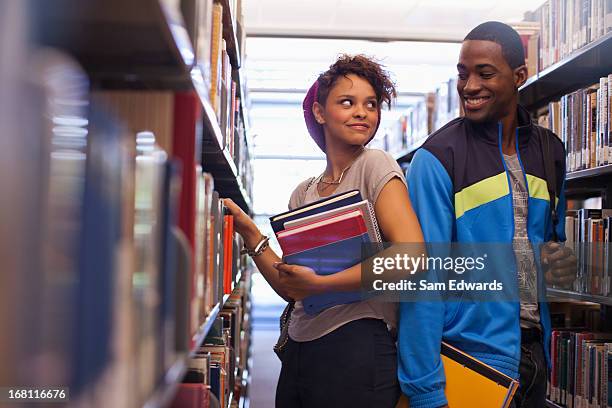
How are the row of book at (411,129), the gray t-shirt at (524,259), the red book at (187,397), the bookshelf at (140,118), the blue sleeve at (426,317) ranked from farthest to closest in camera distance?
1. the row of book at (411,129)
2. the gray t-shirt at (524,259)
3. the blue sleeve at (426,317)
4. the red book at (187,397)
5. the bookshelf at (140,118)

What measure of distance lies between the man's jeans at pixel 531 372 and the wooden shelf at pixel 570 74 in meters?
1.19

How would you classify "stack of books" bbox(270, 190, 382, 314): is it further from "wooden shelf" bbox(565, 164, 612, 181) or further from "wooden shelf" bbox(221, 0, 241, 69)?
"wooden shelf" bbox(565, 164, 612, 181)

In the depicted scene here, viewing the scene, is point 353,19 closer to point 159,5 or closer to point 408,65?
point 408,65

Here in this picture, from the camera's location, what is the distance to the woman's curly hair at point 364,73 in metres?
1.82

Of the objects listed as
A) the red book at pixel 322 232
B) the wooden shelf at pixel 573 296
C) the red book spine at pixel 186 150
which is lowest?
the wooden shelf at pixel 573 296

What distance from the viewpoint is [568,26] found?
270 centimetres

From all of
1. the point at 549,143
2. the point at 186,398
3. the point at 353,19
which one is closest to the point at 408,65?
the point at 353,19

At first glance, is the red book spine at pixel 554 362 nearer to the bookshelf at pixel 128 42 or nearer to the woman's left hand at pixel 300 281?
the woman's left hand at pixel 300 281

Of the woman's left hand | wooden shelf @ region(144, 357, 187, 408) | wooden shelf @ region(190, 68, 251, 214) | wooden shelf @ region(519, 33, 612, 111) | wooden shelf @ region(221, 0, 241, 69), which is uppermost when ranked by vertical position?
wooden shelf @ region(519, 33, 612, 111)

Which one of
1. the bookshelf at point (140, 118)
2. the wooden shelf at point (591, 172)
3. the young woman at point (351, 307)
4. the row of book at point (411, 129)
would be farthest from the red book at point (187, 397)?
the row of book at point (411, 129)

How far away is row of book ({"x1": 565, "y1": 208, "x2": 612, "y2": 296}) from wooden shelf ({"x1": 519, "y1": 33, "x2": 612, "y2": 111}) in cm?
59

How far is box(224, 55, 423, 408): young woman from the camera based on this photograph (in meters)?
1.55

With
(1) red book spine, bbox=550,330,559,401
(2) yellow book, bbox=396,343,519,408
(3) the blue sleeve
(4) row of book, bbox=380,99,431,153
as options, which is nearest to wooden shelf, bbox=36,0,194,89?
(3) the blue sleeve

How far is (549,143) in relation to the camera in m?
1.77
